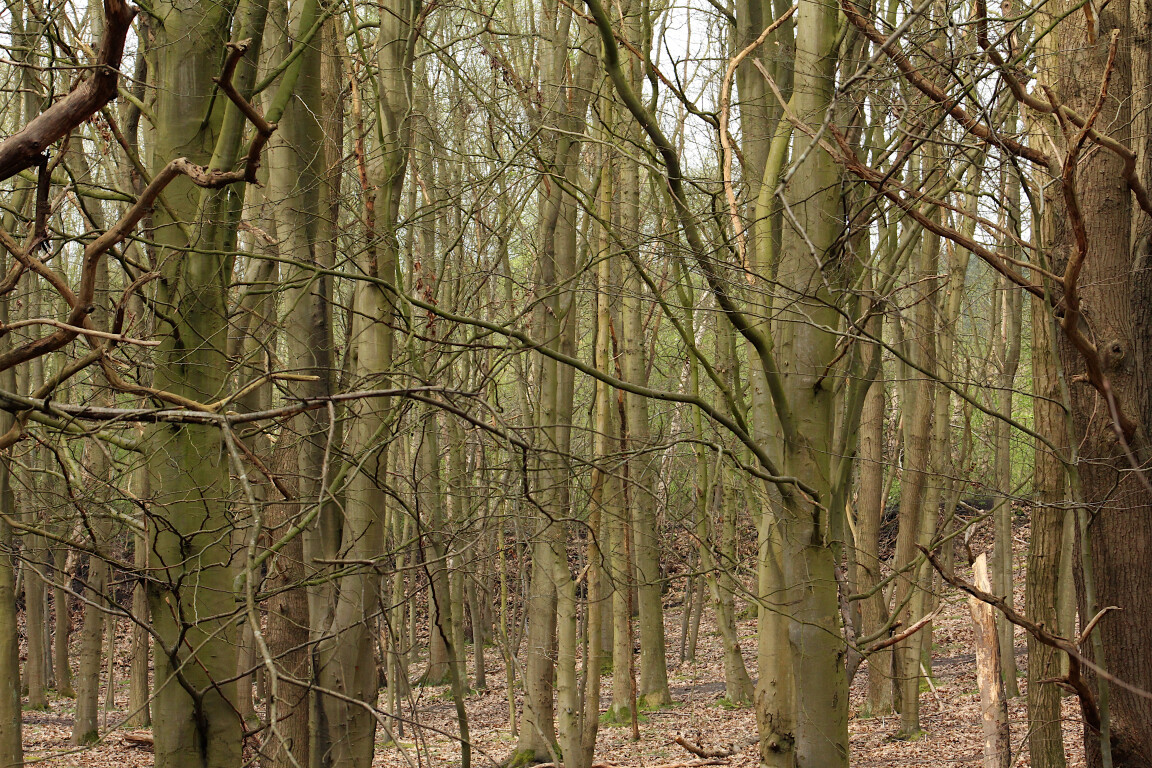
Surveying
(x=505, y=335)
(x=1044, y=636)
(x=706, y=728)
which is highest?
(x=505, y=335)

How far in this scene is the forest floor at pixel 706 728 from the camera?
31.0 ft

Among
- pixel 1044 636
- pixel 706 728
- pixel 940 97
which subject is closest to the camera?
pixel 1044 636

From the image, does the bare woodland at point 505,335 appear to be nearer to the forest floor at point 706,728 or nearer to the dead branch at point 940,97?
the dead branch at point 940,97

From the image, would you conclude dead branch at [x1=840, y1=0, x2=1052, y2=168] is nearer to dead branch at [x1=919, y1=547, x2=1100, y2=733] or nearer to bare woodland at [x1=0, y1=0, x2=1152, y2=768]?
bare woodland at [x1=0, y1=0, x2=1152, y2=768]

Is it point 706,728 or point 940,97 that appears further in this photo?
point 706,728

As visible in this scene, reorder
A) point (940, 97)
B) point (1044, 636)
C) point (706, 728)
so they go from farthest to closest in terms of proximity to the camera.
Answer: point (706, 728)
point (940, 97)
point (1044, 636)

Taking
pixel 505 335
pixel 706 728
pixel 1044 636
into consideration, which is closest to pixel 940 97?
pixel 505 335

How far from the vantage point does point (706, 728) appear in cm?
1198

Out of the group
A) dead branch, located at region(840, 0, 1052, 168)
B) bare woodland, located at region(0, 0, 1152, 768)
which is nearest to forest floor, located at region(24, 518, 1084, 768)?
bare woodland, located at region(0, 0, 1152, 768)

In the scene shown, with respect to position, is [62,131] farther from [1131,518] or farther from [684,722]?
[684,722]

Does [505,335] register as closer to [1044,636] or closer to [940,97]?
[940,97]

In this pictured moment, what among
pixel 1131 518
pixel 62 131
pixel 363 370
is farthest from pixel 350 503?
pixel 1131 518

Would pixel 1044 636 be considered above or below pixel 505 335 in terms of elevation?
below

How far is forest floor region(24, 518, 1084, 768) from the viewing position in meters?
9.44
